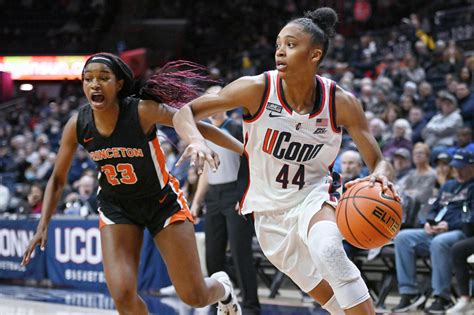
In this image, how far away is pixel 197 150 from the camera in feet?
12.3

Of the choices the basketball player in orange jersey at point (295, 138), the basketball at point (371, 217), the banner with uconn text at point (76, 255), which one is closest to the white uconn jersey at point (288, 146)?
the basketball player in orange jersey at point (295, 138)

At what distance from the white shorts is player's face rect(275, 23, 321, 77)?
665 millimetres

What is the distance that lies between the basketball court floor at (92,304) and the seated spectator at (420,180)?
1129 mm

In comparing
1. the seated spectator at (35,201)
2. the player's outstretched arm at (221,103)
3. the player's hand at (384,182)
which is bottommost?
the seated spectator at (35,201)

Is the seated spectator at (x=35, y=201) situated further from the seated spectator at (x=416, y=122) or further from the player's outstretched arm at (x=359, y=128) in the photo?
the player's outstretched arm at (x=359, y=128)

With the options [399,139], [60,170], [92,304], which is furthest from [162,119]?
[399,139]

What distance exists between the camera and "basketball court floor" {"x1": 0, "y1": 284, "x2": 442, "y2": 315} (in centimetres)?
770

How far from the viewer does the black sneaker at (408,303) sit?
771 centimetres

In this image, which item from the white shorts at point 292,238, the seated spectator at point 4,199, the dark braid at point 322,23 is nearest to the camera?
the white shorts at point 292,238

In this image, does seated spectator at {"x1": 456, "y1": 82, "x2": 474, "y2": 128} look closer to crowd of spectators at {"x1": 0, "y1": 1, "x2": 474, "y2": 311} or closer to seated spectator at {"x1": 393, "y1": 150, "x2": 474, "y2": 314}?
crowd of spectators at {"x1": 0, "y1": 1, "x2": 474, "y2": 311}

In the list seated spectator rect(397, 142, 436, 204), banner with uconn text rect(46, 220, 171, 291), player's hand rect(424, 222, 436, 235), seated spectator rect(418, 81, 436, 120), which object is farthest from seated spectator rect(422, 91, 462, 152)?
banner with uconn text rect(46, 220, 171, 291)

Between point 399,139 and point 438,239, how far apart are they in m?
2.57

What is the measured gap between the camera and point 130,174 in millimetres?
4949

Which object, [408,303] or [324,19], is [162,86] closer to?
[324,19]
